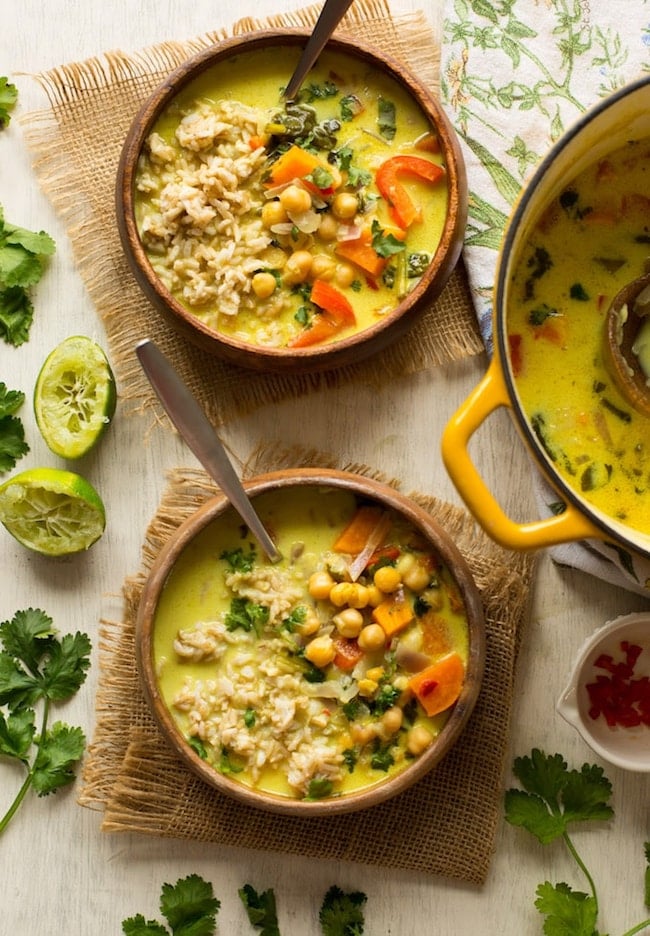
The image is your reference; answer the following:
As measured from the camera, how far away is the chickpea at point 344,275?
299 centimetres

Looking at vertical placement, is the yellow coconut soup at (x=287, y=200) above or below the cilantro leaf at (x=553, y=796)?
above

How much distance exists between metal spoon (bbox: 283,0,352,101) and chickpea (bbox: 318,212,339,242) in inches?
12.3

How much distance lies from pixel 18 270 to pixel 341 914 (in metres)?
1.88

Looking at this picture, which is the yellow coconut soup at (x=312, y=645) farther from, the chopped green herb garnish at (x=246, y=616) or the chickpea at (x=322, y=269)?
the chickpea at (x=322, y=269)

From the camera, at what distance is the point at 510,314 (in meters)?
2.79

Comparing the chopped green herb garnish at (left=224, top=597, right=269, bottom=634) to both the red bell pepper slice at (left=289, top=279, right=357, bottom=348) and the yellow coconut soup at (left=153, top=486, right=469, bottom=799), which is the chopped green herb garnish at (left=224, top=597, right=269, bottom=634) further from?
the red bell pepper slice at (left=289, top=279, right=357, bottom=348)

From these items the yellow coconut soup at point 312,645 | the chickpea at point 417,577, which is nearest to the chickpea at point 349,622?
the yellow coconut soup at point 312,645

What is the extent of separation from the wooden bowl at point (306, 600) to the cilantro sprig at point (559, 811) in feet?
0.99

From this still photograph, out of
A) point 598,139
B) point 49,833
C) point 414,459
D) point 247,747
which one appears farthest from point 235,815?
point 598,139

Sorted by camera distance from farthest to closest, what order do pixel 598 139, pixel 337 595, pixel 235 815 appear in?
pixel 235 815
pixel 337 595
pixel 598 139

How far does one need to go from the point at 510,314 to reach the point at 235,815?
4.82 ft

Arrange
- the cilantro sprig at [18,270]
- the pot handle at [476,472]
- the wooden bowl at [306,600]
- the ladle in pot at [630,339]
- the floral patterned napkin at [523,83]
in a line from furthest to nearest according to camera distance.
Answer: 1. the cilantro sprig at [18,270]
2. the floral patterned napkin at [523,83]
3. the wooden bowl at [306,600]
4. the ladle in pot at [630,339]
5. the pot handle at [476,472]

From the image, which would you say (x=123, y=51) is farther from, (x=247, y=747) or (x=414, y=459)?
(x=247, y=747)

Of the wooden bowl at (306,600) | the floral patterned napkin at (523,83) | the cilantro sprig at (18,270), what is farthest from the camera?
the cilantro sprig at (18,270)
